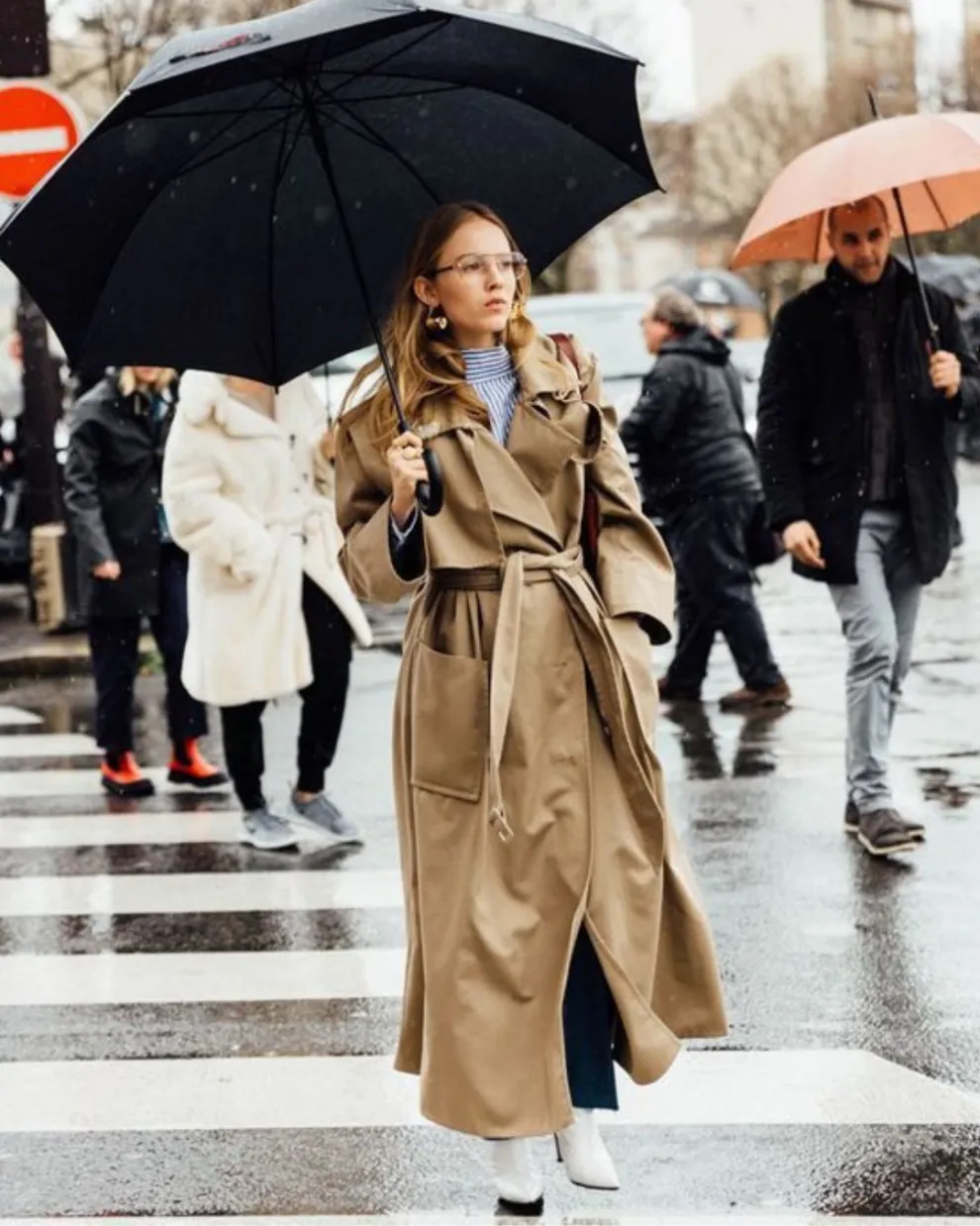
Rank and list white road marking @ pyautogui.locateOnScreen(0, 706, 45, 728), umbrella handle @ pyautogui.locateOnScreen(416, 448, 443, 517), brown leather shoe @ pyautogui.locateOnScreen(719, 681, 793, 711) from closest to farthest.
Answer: umbrella handle @ pyautogui.locateOnScreen(416, 448, 443, 517), brown leather shoe @ pyautogui.locateOnScreen(719, 681, 793, 711), white road marking @ pyautogui.locateOnScreen(0, 706, 45, 728)

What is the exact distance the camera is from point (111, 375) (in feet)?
29.5

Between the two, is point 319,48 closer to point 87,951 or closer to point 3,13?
point 87,951

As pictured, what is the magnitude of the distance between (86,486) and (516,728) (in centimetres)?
493

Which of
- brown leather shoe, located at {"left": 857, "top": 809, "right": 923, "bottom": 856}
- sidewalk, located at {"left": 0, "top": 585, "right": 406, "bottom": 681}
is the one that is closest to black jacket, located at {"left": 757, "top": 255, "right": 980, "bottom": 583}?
brown leather shoe, located at {"left": 857, "top": 809, "right": 923, "bottom": 856}

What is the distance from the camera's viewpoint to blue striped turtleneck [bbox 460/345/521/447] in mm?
4336

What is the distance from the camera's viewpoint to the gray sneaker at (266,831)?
7980 millimetres

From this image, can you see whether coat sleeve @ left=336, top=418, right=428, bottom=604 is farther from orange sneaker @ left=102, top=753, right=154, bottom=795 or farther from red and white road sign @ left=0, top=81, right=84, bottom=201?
red and white road sign @ left=0, top=81, right=84, bottom=201

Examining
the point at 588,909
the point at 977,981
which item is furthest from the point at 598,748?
the point at 977,981

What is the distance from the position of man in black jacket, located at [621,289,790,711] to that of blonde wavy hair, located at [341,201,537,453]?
636 centimetres

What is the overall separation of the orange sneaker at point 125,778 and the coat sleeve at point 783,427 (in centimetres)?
306

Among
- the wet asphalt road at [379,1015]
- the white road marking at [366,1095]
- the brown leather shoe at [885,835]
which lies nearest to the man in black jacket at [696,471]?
the wet asphalt road at [379,1015]

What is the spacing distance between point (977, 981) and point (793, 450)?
6.77 ft

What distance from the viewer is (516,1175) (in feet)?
14.4

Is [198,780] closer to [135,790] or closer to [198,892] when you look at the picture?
[135,790]
